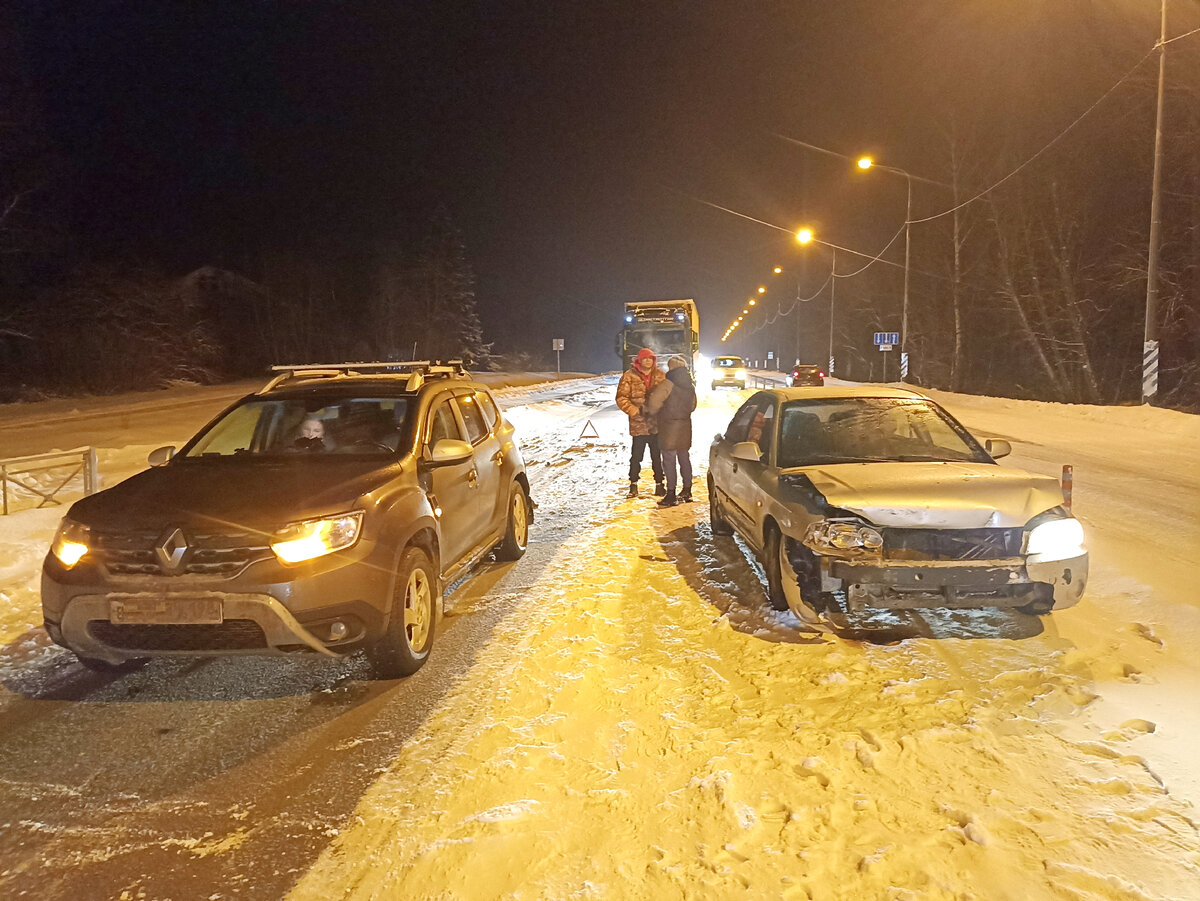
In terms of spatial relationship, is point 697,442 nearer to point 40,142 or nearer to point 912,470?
point 912,470

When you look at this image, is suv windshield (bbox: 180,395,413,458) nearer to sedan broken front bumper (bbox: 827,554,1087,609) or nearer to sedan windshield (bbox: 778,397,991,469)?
sedan windshield (bbox: 778,397,991,469)

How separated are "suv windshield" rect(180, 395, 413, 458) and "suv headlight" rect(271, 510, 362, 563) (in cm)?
104

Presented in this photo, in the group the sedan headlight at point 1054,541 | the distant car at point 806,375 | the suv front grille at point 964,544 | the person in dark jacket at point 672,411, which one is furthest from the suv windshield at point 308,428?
the distant car at point 806,375

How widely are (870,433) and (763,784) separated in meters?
3.68

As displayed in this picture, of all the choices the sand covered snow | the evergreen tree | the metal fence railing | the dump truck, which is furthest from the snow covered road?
the evergreen tree

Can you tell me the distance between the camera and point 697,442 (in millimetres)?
16375

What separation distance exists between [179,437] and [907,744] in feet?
64.1

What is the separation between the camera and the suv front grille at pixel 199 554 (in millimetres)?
4098

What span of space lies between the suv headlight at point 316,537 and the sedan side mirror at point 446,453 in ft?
3.18

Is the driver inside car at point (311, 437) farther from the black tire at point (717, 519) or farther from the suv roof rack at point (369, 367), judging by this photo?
the black tire at point (717, 519)

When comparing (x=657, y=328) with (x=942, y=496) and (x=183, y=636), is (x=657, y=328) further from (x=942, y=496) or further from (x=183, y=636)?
(x=183, y=636)

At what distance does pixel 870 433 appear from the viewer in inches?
252

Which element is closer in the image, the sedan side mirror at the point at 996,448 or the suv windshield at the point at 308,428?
the suv windshield at the point at 308,428

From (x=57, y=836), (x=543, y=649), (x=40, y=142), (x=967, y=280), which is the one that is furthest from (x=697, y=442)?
(x=967, y=280)
